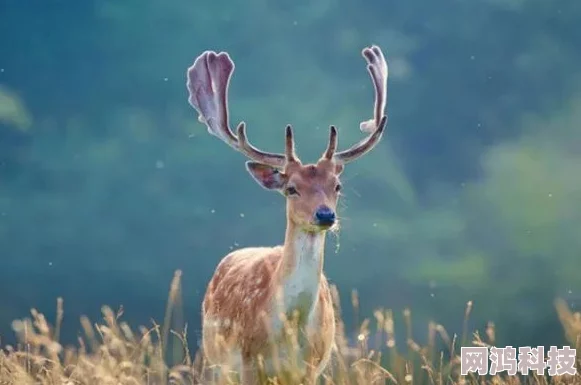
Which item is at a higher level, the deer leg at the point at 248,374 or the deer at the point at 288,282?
the deer at the point at 288,282

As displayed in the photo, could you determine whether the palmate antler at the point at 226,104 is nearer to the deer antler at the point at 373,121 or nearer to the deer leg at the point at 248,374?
the deer antler at the point at 373,121

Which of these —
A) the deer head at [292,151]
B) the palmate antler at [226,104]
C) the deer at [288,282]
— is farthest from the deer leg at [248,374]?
the palmate antler at [226,104]

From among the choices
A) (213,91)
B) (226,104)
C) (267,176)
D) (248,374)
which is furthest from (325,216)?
(213,91)

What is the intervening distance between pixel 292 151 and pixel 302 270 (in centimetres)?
71

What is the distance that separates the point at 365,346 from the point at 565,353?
108 cm

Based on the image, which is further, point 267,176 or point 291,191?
point 267,176

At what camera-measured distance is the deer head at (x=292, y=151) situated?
4.68 m

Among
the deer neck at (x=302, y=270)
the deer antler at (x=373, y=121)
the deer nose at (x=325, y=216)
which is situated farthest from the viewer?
the deer antler at (x=373, y=121)

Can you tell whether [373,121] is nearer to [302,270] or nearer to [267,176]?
[267,176]

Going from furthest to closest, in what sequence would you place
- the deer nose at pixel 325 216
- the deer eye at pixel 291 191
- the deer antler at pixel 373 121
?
the deer antler at pixel 373 121, the deer eye at pixel 291 191, the deer nose at pixel 325 216

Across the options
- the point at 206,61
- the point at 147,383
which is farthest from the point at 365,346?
the point at 206,61

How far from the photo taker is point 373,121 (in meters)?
6.00

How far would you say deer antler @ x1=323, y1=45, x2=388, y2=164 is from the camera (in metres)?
5.06

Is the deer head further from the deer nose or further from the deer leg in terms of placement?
the deer leg
